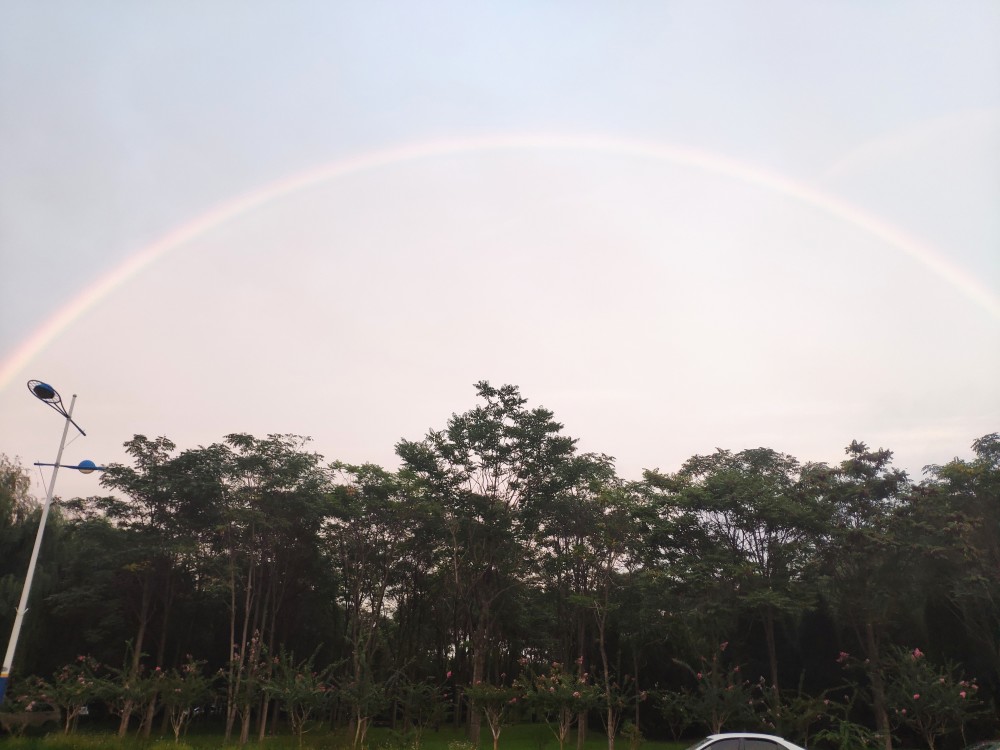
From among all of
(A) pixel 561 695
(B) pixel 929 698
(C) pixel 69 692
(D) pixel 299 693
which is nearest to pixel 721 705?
(A) pixel 561 695

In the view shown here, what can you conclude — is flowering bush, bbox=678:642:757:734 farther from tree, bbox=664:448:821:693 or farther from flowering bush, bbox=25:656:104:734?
flowering bush, bbox=25:656:104:734

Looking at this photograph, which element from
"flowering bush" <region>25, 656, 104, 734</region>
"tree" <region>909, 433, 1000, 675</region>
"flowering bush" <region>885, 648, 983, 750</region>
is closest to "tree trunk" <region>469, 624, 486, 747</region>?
"flowering bush" <region>25, 656, 104, 734</region>

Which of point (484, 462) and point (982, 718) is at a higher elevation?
point (484, 462)

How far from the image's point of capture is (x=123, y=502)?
33.4 metres

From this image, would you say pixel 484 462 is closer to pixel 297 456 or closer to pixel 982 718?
pixel 297 456

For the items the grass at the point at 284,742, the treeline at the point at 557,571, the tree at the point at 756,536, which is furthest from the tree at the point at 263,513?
the tree at the point at 756,536

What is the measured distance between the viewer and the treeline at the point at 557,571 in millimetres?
26828

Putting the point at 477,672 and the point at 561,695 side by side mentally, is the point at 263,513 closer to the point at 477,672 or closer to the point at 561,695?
the point at 477,672

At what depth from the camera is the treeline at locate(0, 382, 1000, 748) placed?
88.0 feet

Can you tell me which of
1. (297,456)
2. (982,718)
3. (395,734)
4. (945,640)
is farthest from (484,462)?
(982,718)

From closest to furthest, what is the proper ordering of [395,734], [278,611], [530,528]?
[395,734] → [530,528] → [278,611]

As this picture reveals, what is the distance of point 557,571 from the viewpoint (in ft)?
109

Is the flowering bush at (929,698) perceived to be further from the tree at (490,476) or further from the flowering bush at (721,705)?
the tree at (490,476)

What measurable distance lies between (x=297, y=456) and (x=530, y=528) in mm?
11713
